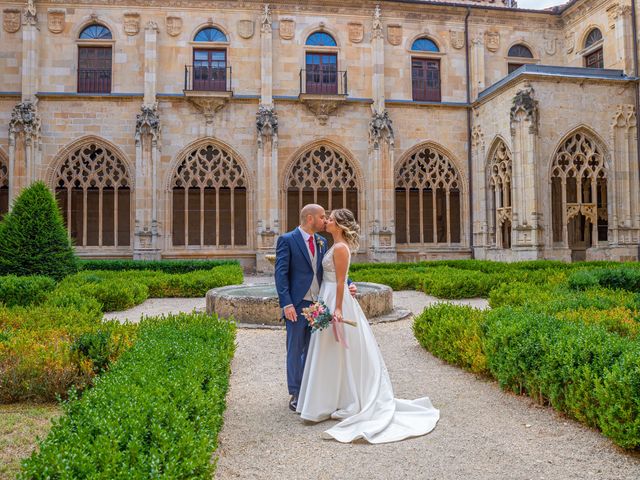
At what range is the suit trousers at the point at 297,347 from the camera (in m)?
4.51

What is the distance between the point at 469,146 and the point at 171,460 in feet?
63.3

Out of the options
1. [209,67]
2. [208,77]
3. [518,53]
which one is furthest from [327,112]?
[518,53]

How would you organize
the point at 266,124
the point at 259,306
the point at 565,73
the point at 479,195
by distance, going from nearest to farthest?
the point at 259,306
the point at 565,73
the point at 266,124
the point at 479,195

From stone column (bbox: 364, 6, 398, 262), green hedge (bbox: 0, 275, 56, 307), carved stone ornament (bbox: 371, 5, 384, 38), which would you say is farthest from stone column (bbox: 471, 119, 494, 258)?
green hedge (bbox: 0, 275, 56, 307)

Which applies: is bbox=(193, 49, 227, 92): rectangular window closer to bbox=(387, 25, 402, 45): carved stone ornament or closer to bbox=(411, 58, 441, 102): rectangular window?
bbox=(387, 25, 402, 45): carved stone ornament

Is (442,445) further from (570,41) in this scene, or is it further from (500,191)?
(570,41)

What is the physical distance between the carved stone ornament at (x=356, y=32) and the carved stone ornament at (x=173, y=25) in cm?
638

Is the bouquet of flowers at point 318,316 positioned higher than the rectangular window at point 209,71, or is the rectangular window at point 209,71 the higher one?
the rectangular window at point 209,71

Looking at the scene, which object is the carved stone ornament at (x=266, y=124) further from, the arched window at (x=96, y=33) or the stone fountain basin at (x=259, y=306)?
the stone fountain basin at (x=259, y=306)

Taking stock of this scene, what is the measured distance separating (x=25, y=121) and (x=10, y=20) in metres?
3.94

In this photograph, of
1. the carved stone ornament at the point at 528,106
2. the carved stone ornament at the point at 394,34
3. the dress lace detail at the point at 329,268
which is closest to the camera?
the dress lace detail at the point at 329,268

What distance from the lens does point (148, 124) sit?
17828 millimetres

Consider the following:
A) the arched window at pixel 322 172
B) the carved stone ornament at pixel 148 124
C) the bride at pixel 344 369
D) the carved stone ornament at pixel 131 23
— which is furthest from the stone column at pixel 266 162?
the bride at pixel 344 369

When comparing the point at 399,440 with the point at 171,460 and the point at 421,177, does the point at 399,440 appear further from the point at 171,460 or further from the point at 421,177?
the point at 421,177
